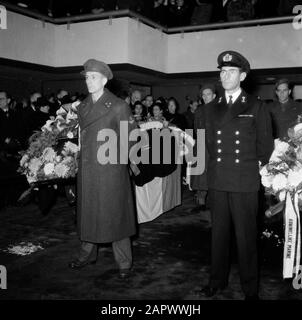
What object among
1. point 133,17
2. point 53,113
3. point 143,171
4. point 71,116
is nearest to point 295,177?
point 143,171

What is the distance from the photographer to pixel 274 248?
4.79 metres

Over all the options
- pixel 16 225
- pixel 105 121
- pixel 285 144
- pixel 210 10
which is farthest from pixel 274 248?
pixel 210 10

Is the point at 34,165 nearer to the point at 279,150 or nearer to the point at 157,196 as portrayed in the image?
the point at 157,196

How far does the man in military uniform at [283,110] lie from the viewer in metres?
6.12

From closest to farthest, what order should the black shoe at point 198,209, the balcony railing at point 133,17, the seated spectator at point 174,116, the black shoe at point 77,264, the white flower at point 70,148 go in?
the black shoe at point 77,264, the white flower at point 70,148, the black shoe at point 198,209, the seated spectator at point 174,116, the balcony railing at point 133,17

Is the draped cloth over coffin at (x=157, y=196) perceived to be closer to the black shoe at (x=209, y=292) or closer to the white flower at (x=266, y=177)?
the black shoe at (x=209, y=292)

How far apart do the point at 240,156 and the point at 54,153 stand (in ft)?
8.53

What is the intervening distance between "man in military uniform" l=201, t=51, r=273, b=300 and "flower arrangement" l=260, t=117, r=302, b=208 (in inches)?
4.4

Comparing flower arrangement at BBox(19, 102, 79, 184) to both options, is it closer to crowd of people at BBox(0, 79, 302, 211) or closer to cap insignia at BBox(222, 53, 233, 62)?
crowd of people at BBox(0, 79, 302, 211)

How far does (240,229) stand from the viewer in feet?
10.4

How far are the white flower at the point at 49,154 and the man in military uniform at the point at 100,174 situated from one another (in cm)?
123

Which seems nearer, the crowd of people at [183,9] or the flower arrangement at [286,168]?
the flower arrangement at [286,168]

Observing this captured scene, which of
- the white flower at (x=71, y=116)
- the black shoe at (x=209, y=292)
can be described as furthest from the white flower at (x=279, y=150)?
the white flower at (x=71, y=116)

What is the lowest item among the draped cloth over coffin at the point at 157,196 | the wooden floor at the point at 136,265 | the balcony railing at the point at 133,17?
the wooden floor at the point at 136,265
